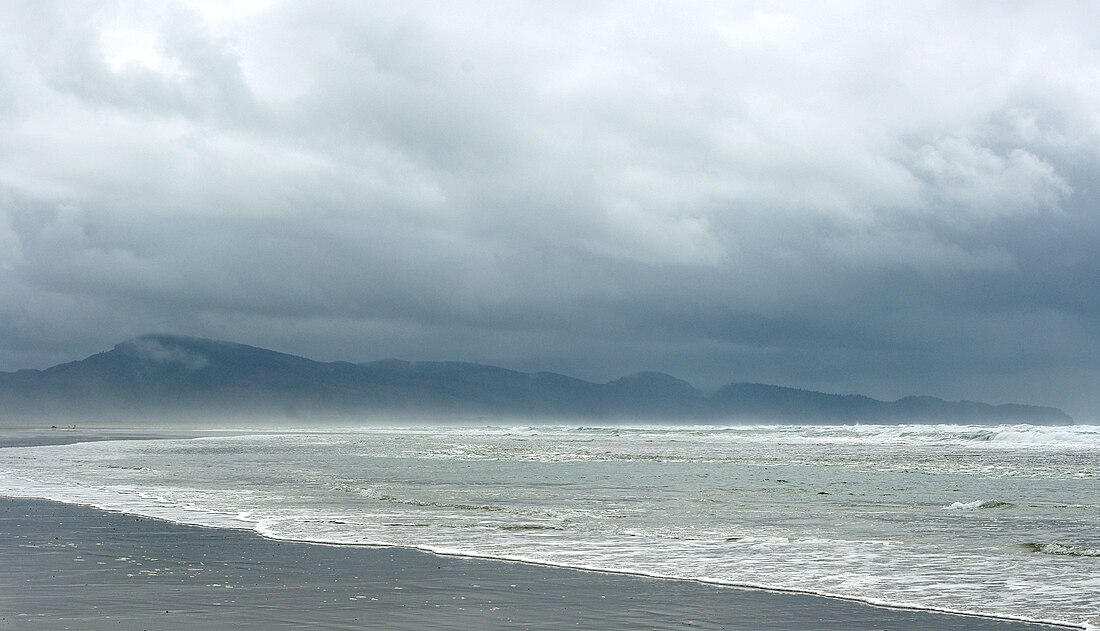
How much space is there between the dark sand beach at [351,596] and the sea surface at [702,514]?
980mm

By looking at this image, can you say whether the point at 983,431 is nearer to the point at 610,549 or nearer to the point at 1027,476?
the point at 1027,476

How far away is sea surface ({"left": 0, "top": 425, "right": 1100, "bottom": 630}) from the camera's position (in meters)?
15.9

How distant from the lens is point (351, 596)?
14.0 m

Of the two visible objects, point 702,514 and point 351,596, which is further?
point 702,514

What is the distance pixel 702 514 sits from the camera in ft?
81.7

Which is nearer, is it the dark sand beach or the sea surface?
the dark sand beach

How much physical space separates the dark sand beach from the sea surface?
980 mm

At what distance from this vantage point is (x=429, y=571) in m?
16.2

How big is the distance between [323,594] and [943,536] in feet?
43.9

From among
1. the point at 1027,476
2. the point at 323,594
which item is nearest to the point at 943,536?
the point at 323,594

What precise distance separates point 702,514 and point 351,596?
1283 cm

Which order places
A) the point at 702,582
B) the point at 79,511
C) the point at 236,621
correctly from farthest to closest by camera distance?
the point at 79,511 → the point at 702,582 → the point at 236,621

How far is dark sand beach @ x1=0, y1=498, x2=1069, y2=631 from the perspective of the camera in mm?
12375

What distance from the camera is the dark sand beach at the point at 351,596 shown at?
12.4 metres
